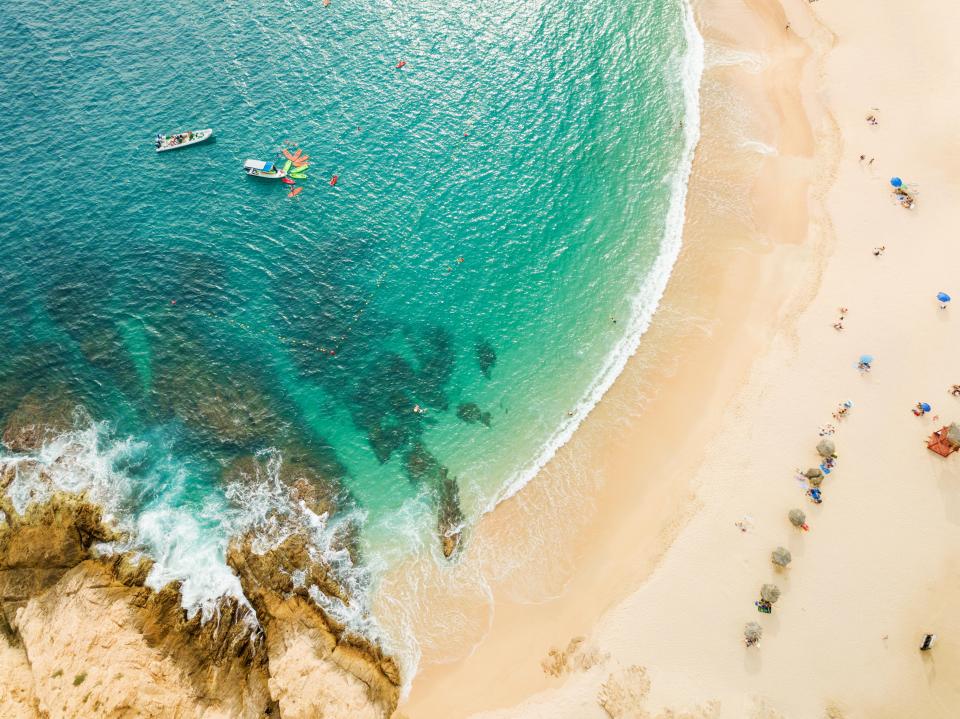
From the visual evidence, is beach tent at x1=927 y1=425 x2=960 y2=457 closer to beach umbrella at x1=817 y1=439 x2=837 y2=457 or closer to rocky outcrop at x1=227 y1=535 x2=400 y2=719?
beach umbrella at x1=817 y1=439 x2=837 y2=457

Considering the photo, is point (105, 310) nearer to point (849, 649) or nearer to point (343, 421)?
point (343, 421)

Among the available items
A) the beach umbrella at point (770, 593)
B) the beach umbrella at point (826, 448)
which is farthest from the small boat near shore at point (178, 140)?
the beach umbrella at point (770, 593)

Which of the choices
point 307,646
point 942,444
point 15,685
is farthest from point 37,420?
point 942,444

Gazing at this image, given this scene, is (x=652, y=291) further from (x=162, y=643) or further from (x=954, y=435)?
(x=162, y=643)

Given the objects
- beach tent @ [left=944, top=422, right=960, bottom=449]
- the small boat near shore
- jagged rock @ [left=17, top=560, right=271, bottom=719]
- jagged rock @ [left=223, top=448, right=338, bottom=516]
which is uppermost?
beach tent @ [left=944, top=422, right=960, bottom=449]

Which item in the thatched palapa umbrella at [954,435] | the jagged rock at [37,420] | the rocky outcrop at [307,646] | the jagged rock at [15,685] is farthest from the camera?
the jagged rock at [37,420]

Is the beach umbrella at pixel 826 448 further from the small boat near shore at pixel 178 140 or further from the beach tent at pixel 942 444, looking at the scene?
the small boat near shore at pixel 178 140

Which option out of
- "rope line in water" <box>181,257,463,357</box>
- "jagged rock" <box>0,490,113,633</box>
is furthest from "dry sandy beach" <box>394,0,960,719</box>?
"jagged rock" <box>0,490,113,633</box>
